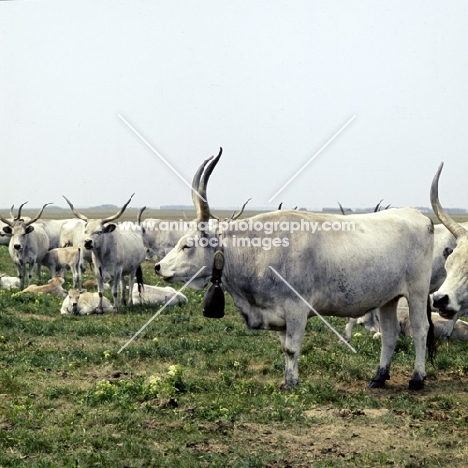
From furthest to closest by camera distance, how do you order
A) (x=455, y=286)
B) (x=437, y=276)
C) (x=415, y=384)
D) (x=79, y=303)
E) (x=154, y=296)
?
(x=154, y=296)
(x=79, y=303)
(x=437, y=276)
(x=415, y=384)
(x=455, y=286)

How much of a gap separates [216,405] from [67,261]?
13600mm

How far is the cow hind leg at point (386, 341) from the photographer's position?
8.57 metres

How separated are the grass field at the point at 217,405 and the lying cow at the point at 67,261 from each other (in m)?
7.36

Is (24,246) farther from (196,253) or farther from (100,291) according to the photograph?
(196,253)

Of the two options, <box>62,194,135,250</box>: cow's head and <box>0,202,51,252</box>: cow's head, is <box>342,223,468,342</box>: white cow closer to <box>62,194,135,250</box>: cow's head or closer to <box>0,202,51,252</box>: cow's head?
<box>62,194,135,250</box>: cow's head

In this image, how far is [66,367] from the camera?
9.31 meters

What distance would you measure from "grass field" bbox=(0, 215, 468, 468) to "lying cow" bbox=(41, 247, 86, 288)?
736 cm

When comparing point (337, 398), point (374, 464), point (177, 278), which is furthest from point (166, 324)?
point (374, 464)

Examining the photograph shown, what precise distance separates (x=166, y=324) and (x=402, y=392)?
18.7 feet

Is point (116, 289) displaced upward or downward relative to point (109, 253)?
downward

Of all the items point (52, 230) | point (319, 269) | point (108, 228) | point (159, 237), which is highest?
point (319, 269)

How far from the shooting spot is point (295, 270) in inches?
313

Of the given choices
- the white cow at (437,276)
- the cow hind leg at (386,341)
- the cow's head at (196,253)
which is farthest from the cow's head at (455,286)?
the white cow at (437,276)

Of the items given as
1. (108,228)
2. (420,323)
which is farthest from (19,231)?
(420,323)
